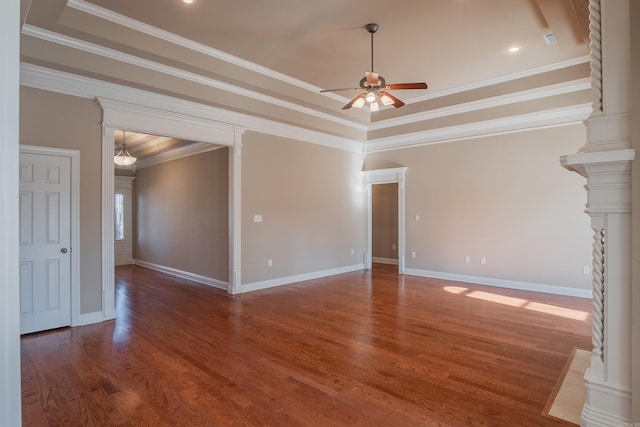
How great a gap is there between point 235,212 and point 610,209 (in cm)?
497

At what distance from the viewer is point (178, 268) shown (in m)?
7.57

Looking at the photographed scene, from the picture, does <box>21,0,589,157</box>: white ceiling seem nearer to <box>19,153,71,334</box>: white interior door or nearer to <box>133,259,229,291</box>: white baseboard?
<box>19,153,71,334</box>: white interior door

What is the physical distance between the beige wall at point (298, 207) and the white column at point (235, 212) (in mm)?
111

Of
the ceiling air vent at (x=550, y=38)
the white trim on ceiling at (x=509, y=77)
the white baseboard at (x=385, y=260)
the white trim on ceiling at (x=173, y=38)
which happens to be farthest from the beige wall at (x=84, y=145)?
the white baseboard at (x=385, y=260)

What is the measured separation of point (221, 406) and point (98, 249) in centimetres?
308

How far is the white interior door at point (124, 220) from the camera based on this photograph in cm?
917

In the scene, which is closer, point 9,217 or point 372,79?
point 9,217

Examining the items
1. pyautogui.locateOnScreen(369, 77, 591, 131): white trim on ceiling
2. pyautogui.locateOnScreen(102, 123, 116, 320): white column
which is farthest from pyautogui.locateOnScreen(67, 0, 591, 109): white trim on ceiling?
pyautogui.locateOnScreen(102, 123, 116, 320): white column

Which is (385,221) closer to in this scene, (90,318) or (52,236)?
(90,318)

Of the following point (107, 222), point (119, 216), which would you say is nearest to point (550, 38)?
point (107, 222)

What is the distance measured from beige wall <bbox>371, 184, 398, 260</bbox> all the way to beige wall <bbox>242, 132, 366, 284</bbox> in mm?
1238

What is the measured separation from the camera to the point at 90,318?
4.38 metres

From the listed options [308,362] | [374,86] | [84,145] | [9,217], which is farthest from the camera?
[84,145]

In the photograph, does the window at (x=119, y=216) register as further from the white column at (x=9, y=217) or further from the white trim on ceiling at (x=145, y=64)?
the white column at (x=9, y=217)
